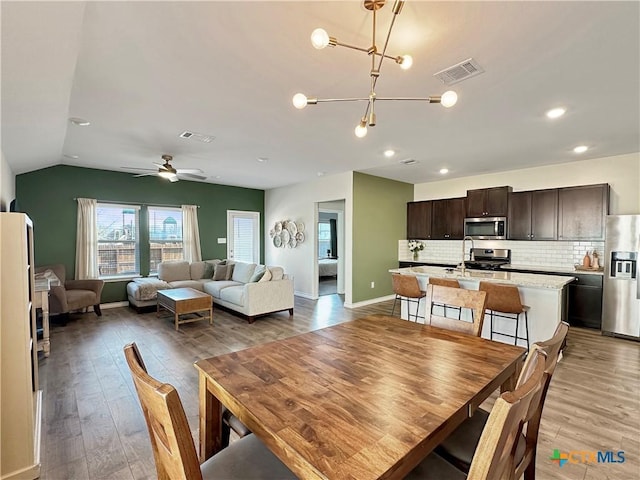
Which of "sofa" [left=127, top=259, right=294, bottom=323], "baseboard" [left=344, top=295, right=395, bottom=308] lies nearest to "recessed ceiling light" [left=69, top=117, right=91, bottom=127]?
"sofa" [left=127, top=259, right=294, bottom=323]

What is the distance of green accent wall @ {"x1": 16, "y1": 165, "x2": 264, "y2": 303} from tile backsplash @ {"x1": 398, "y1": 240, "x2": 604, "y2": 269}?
466 centimetres

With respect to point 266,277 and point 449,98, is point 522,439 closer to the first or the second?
point 449,98

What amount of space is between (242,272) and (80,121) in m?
3.58

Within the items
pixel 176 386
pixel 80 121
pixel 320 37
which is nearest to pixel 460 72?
pixel 320 37

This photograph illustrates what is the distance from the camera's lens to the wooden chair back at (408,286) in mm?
4016

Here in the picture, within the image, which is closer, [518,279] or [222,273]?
[518,279]

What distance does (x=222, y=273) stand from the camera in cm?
650

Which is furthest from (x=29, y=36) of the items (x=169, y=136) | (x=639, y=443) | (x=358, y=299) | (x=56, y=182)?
(x=358, y=299)

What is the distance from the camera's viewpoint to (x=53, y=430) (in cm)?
221

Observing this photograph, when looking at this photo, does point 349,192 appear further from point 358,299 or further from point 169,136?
point 169,136

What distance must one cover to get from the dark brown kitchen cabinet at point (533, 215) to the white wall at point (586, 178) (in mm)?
302

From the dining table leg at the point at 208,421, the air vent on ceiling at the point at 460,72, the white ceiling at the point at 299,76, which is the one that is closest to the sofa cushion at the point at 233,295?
the white ceiling at the point at 299,76

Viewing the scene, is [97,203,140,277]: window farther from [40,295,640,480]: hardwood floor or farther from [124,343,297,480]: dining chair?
[124,343,297,480]: dining chair

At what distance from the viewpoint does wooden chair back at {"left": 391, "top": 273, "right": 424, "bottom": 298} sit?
4.02m
